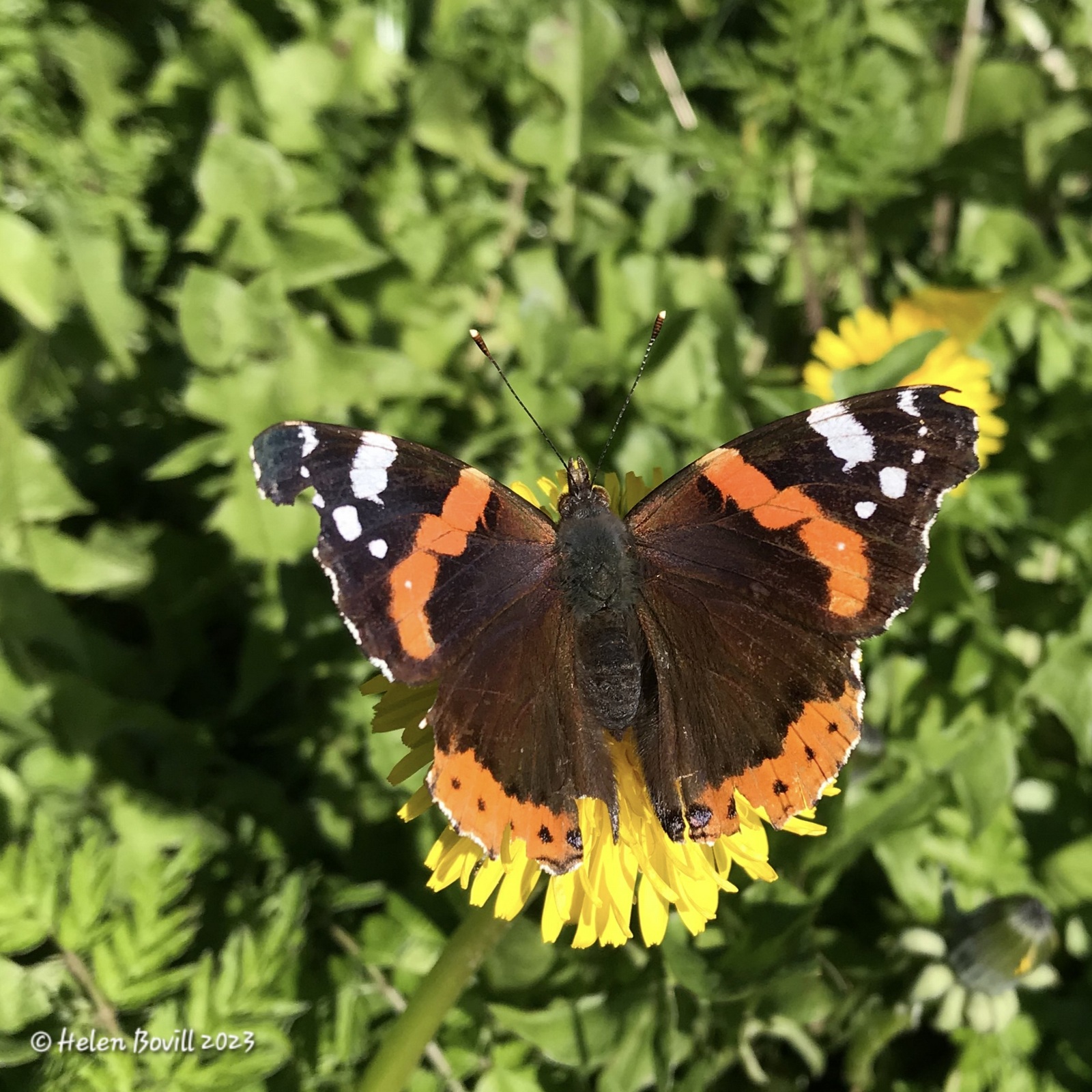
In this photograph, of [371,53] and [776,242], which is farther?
[776,242]

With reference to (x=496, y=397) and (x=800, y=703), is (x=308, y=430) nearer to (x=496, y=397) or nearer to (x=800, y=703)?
(x=800, y=703)

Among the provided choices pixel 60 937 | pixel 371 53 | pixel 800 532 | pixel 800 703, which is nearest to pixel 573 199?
pixel 371 53

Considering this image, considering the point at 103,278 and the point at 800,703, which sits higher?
the point at 103,278

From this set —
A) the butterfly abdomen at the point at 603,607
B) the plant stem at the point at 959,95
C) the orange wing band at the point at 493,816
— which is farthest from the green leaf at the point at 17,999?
the plant stem at the point at 959,95

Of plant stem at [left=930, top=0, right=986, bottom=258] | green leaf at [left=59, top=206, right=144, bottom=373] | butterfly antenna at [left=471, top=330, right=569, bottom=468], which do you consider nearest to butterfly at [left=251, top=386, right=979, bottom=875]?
butterfly antenna at [left=471, top=330, right=569, bottom=468]

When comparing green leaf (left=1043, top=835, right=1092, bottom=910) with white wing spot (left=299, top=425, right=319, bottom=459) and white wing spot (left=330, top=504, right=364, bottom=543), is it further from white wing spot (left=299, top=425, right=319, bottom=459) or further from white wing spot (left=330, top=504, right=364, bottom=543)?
white wing spot (left=299, top=425, right=319, bottom=459)

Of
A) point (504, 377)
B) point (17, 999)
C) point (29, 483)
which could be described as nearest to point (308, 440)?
point (504, 377)

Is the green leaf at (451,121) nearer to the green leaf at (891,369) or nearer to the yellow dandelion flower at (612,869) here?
the green leaf at (891,369)
